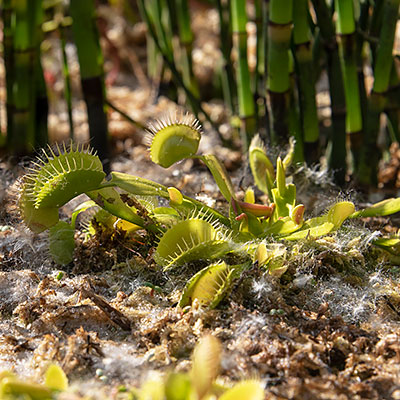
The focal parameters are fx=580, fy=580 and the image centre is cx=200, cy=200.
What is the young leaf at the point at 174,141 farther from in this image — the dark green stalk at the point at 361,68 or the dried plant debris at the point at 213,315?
the dark green stalk at the point at 361,68

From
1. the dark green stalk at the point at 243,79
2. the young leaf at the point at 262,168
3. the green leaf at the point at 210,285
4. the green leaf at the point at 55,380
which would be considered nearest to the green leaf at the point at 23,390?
the green leaf at the point at 55,380

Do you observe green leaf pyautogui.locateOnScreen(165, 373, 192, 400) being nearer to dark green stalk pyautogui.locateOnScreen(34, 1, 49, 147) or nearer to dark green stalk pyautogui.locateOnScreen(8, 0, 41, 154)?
dark green stalk pyautogui.locateOnScreen(8, 0, 41, 154)

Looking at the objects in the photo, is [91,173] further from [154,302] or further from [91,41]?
[91,41]

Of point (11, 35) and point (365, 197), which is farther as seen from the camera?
point (11, 35)

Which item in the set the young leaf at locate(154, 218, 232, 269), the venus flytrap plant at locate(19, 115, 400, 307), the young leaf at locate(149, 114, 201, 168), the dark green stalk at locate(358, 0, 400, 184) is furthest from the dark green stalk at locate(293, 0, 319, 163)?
the young leaf at locate(154, 218, 232, 269)

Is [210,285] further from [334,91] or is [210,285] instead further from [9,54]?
[9,54]

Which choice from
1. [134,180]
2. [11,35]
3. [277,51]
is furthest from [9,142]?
[277,51]
